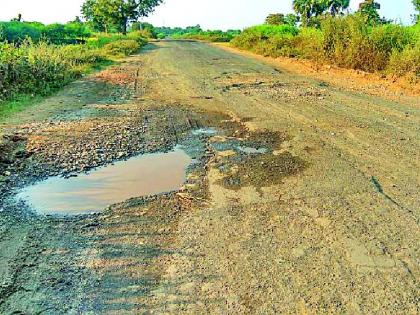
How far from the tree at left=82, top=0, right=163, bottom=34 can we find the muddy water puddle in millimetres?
57606

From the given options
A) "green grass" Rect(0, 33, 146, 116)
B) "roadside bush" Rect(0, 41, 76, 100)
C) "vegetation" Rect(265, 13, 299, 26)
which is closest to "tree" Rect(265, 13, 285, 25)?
"vegetation" Rect(265, 13, 299, 26)

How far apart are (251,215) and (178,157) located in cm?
215

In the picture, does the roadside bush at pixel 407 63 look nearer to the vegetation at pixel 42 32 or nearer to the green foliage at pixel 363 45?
the green foliage at pixel 363 45

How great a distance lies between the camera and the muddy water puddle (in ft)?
14.8

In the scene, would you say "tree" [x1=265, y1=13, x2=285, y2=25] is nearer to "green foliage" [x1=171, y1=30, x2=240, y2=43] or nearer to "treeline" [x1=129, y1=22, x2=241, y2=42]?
"treeline" [x1=129, y1=22, x2=241, y2=42]

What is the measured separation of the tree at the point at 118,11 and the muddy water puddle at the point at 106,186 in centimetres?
5761

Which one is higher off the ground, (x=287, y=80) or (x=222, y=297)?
(x=287, y=80)

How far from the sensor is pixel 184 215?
413 centimetres

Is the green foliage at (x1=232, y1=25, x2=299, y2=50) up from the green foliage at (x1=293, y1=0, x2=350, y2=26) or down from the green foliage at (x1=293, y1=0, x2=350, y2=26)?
down

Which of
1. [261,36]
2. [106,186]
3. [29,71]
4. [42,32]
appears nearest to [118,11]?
[42,32]

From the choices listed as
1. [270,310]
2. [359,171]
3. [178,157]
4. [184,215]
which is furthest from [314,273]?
[178,157]

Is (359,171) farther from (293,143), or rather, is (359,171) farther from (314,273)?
(314,273)

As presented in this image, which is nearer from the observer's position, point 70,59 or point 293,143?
point 293,143

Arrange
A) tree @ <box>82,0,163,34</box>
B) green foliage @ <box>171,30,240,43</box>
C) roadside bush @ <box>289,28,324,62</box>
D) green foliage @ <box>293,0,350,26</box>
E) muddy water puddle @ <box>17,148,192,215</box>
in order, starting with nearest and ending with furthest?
muddy water puddle @ <box>17,148,192,215</box> → roadside bush @ <box>289,28,324,62</box> → green foliage @ <box>293,0,350,26</box> → green foliage @ <box>171,30,240,43</box> → tree @ <box>82,0,163,34</box>
